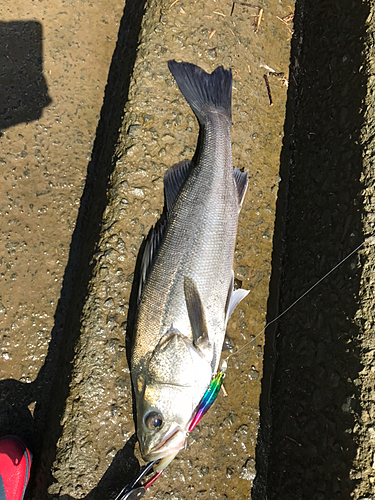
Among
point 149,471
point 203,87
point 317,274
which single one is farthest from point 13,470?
point 203,87

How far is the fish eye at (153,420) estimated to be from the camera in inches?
85.5

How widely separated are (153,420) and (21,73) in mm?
3078

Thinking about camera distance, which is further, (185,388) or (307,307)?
(307,307)

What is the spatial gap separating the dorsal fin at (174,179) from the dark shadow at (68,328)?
1.67 ft

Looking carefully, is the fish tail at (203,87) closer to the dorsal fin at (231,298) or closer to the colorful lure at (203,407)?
the dorsal fin at (231,298)

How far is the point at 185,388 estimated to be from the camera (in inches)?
86.7

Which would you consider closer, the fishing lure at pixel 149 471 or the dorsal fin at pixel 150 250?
the fishing lure at pixel 149 471

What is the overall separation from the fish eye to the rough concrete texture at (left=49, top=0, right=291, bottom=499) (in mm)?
423

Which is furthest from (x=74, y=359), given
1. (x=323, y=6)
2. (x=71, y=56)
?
(x=323, y=6)

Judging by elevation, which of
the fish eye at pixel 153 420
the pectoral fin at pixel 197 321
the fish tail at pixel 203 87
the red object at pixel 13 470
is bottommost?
the red object at pixel 13 470

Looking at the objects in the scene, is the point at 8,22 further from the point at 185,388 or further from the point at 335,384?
the point at 335,384

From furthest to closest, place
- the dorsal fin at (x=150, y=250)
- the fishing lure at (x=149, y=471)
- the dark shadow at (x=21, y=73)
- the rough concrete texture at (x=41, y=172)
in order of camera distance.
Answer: the dark shadow at (x=21, y=73)
the rough concrete texture at (x=41, y=172)
the dorsal fin at (x=150, y=250)
the fishing lure at (x=149, y=471)

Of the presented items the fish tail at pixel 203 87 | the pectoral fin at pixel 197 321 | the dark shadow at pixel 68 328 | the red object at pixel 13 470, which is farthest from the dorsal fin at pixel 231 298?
the red object at pixel 13 470

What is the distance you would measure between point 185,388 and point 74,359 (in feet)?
2.86
